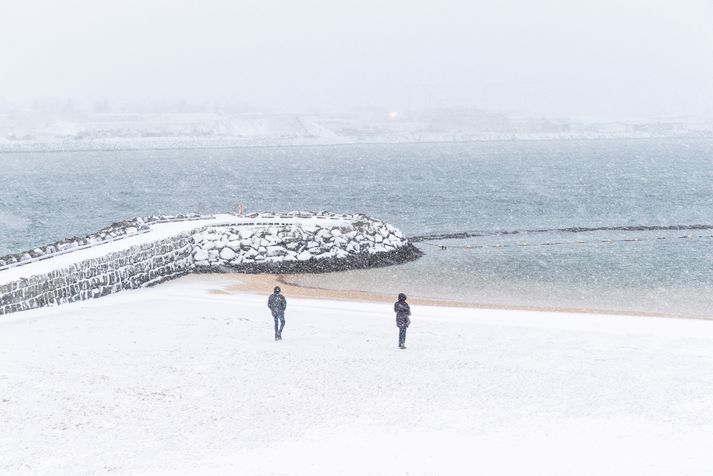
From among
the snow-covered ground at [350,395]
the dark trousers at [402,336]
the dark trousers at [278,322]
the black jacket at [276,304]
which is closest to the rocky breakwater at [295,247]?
the snow-covered ground at [350,395]

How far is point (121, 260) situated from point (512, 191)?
74.7 m

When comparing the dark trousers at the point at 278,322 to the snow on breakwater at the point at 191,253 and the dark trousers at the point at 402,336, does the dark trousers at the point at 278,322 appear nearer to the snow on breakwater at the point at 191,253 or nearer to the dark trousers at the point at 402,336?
the dark trousers at the point at 402,336

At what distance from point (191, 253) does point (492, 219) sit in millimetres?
36660

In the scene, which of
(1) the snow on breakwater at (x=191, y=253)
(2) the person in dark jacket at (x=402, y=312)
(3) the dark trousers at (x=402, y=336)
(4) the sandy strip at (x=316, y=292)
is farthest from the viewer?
(4) the sandy strip at (x=316, y=292)

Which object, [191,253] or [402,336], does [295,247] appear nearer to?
[191,253]

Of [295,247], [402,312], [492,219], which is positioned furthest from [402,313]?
[492,219]

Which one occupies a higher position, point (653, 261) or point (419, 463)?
point (653, 261)

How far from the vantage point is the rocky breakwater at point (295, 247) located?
3822cm

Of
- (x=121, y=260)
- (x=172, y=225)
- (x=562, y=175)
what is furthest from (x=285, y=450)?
(x=562, y=175)

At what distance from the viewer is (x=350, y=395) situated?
1845 cm

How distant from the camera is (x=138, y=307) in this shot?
92.3ft

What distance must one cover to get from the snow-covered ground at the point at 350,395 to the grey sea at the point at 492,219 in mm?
10051

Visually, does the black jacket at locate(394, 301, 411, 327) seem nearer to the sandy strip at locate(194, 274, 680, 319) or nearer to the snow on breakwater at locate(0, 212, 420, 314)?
the sandy strip at locate(194, 274, 680, 319)

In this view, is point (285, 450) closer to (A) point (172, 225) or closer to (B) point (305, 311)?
(B) point (305, 311)
